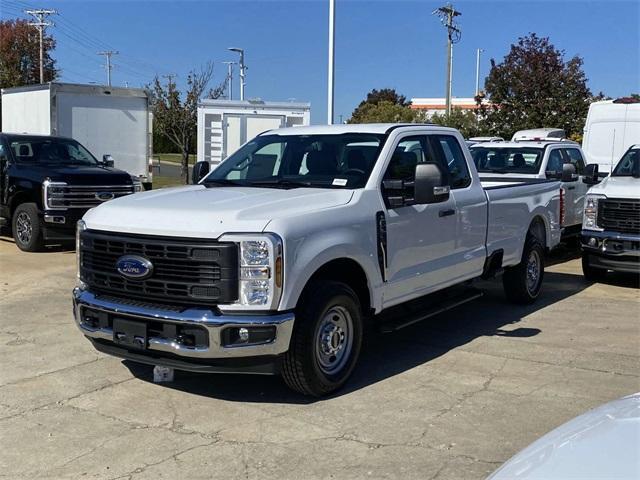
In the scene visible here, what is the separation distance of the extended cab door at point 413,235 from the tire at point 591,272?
160 inches

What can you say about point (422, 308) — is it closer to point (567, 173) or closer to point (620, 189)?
point (620, 189)

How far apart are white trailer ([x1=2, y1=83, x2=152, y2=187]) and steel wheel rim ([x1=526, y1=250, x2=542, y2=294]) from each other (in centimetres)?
1098

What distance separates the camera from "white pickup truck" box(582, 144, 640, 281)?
9227mm

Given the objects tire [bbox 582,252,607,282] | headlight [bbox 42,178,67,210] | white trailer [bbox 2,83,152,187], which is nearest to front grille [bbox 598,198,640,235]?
tire [bbox 582,252,607,282]

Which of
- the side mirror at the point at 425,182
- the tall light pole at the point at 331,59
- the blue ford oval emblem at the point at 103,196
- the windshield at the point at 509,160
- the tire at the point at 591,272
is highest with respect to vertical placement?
the tall light pole at the point at 331,59

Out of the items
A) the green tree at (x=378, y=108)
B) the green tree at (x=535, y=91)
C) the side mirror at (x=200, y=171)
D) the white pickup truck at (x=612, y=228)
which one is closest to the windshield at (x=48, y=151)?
the side mirror at (x=200, y=171)

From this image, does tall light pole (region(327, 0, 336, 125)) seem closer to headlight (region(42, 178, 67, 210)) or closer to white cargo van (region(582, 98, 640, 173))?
white cargo van (region(582, 98, 640, 173))

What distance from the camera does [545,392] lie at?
5336 mm

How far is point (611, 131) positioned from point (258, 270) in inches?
531

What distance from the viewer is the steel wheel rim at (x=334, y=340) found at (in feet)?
16.5

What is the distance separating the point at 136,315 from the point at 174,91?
29.1 metres

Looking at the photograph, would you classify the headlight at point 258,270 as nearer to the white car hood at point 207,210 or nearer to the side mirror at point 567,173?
the white car hood at point 207,210

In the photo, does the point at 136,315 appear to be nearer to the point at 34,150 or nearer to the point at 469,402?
the point at 469,402

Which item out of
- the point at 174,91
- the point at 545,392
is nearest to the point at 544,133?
the point at 545,392
